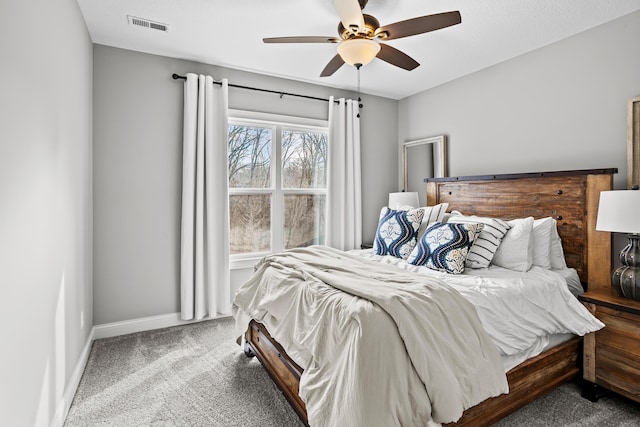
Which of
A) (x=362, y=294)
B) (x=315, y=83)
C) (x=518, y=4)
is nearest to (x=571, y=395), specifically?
(x=362, y=294)

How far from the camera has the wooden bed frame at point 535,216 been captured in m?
1.97

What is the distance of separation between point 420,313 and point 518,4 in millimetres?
2290

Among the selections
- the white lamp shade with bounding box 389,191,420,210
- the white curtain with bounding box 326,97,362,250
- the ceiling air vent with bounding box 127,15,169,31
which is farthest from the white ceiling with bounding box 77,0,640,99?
the white lamp shade with bounding box 389,191,420,210

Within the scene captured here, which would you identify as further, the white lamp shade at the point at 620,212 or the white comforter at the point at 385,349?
the white lamp shade at the point at 620,212

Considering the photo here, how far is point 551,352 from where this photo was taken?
2.16 meters

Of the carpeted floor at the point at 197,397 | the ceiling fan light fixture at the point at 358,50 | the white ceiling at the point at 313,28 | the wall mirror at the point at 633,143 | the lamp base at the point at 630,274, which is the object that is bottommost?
the carpeted floor at the point at 197,397

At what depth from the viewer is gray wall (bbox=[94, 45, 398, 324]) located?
3127 millimetres

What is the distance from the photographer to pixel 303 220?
4.25 meters

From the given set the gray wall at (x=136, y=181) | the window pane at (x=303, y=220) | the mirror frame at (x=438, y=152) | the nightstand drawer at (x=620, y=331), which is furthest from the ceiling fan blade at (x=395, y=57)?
the nightstand drawer at (x=620, y=331)

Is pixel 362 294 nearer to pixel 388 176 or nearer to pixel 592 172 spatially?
pixel 592 172

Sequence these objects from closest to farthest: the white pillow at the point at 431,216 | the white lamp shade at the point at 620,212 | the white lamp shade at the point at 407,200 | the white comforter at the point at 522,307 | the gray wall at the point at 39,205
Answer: the gray wall at the point at 39,205, the white comforter at the point at 522,307, the white lamp shade at the point at 620,212, the white pillow at the point at 431,216, the white lamp shade at the point at 407,200

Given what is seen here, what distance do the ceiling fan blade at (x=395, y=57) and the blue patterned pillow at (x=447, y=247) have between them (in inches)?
50.6

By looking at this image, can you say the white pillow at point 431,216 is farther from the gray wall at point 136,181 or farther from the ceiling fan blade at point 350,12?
the gray wall at point 136,181

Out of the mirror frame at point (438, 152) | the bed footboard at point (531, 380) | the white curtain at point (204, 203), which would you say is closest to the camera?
the bed footboard at point (531, 380)
